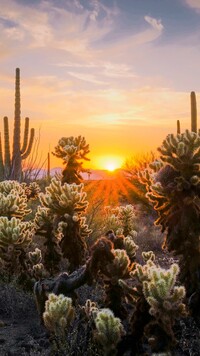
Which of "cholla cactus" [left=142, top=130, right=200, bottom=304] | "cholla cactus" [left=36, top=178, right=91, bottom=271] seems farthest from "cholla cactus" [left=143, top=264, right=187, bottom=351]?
"cholla cactus" [left=36, top=178, right=91, bottom=271]

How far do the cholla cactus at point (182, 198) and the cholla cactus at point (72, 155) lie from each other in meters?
2.81

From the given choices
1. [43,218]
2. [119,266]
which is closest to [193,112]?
[43,218]

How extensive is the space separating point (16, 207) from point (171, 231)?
102 inches

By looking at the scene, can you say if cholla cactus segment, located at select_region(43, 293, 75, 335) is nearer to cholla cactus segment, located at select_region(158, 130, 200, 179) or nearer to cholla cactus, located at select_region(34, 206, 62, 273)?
cholla cactus segment, located at select_region(158, 130, 200, 179)

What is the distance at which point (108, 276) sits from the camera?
5.19m

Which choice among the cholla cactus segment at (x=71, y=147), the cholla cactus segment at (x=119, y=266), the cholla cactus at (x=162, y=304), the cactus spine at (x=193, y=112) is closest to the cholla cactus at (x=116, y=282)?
the cholla cactus segment at (x=119, y=266)

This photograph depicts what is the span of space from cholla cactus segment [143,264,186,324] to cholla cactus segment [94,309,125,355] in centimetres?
44

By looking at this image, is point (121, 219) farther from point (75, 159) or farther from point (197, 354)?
point (197, 354)

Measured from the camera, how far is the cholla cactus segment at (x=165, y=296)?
13.4ft

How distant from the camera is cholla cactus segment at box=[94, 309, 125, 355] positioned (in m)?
4.41

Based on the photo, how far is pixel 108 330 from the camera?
14.5 feet

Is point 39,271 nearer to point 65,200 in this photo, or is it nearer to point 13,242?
point 13,242

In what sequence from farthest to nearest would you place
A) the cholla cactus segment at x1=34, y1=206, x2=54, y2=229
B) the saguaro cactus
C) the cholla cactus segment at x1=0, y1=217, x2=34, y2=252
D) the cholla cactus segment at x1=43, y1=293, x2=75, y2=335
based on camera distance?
the saguaro cactus < the cholla cactus segment at x1=34, y1=206, x2=54, y2=229 < the cholla cactus segment at x1=0, y1=217, x2=34, y2=252 < the cholla cactus segment at x1=43, y1=293, x2=75, y2=335

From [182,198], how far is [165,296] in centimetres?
141
